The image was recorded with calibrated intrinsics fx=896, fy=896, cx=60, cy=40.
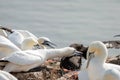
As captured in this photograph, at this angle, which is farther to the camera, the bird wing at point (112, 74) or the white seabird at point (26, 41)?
the white seabird at point (26, 41)

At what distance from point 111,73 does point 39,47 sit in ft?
15.5

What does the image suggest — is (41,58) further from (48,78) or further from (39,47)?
(39,47)

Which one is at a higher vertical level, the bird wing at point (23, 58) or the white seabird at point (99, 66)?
the white seabird at point (99, 66)

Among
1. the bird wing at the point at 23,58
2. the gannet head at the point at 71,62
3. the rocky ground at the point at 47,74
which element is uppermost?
the bird wing at the point at 23,58

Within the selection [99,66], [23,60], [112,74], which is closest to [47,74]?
[23,60]

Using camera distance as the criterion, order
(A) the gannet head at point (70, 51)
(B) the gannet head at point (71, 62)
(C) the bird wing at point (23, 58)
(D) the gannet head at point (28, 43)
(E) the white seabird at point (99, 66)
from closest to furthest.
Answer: (E) the white seabird at point (99, 66) < (C) the bird wing at point (23, 58) < (B) the gannet head at point (71, 62) < (A) the gannet head at point (70, 51) < (D) the gannet head at point (28, 43)

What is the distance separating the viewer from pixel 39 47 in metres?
19.6

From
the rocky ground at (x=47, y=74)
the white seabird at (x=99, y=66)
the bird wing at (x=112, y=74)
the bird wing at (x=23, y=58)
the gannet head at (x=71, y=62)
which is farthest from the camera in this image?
the gannet head at (x=71, y=62)

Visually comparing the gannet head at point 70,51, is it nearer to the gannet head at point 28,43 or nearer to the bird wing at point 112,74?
the gannet head at point 28,43

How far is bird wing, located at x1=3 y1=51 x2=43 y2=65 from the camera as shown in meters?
17.0

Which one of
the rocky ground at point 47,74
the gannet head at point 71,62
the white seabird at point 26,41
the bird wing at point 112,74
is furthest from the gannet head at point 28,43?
the bird wing at point 112,74

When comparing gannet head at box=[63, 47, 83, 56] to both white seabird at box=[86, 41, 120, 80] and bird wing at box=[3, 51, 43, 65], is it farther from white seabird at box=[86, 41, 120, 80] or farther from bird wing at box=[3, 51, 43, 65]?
white seabird at box=[86, 41, 120, 80]

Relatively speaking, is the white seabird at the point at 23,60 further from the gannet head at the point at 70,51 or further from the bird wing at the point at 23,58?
the gannet head at the point at 70,51

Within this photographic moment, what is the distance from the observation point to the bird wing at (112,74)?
15.0 m
